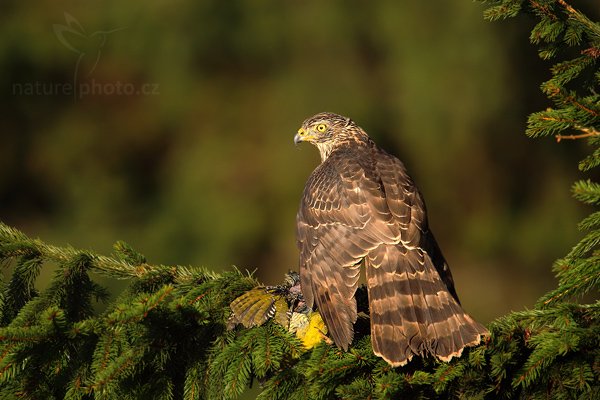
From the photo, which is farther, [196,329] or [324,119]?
[324,119]

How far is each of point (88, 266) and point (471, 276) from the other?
5.58 meters

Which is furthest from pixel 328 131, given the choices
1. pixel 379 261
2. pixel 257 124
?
pixel 257 124

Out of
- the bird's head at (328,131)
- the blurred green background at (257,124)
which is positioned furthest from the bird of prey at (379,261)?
the blurred green background at (257,124)

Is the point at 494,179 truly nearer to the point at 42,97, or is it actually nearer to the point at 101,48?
the point at 101,48

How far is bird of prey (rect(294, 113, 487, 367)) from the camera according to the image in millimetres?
2736

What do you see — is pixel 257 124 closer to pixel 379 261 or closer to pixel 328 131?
pixel 328 131

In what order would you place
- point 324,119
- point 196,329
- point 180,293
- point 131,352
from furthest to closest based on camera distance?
point 324,119, point 180,293, point 196,329, point 131,352

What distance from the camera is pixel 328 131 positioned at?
14.9 feet

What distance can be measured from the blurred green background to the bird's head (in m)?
2.82

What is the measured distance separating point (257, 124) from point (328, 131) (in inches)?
139

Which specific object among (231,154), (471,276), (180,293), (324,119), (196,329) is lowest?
(196,329)

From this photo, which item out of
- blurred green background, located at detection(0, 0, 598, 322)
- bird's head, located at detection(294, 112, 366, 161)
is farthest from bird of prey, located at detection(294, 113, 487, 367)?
blurred green background, located at detection(0, 0, 598, 322)

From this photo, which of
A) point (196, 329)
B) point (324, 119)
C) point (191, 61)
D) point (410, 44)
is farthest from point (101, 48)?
point (196, 329)

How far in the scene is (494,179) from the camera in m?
8.20
